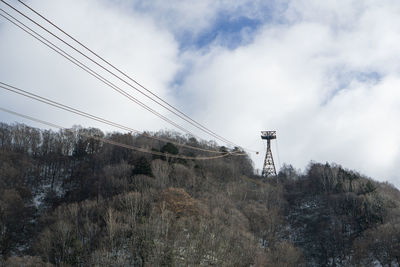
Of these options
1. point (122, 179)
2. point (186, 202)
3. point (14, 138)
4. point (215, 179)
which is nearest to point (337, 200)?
point (215, 179)

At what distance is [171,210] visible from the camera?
33.3 m

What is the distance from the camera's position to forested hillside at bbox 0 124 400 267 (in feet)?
86.7

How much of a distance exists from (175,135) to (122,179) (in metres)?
37.7

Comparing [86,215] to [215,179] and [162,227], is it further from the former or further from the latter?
[215,179]

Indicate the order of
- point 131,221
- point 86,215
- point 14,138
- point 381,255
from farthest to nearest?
point 14,138, point 381,255, point 86,215, point 131,221

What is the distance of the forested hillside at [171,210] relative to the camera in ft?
86.7

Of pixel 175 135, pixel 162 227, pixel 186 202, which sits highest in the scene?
pixel 175 135

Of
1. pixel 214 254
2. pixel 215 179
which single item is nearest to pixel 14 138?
pixel 215 179

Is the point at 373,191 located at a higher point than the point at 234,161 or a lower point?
lower

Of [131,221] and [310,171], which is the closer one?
[131,221]

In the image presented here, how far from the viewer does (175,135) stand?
8038 cm

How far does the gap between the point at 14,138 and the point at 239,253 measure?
59824mm

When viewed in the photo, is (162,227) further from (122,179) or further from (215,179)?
(215,179)

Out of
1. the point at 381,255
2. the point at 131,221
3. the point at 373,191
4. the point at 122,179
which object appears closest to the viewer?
the point at 131,221
